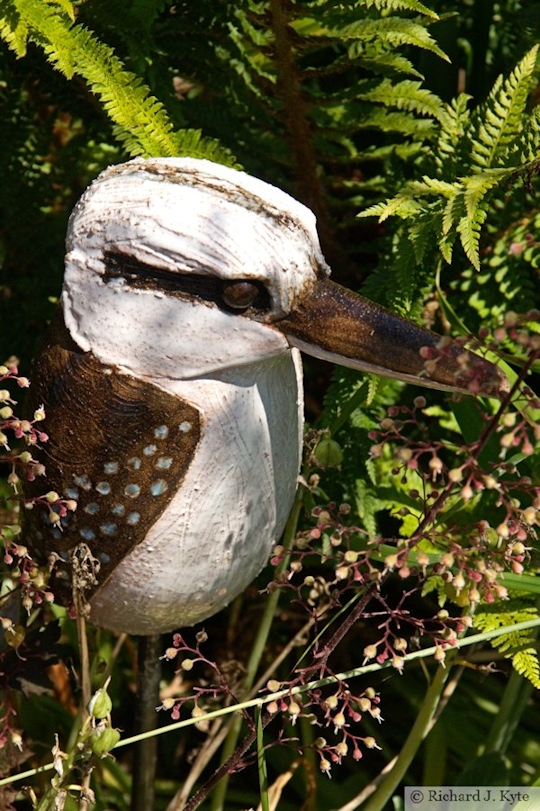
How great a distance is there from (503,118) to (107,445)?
0.76 meters

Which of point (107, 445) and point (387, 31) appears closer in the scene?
point (107, 445)

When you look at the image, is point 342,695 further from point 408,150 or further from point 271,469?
point 408,150

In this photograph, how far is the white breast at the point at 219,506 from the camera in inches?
41.1

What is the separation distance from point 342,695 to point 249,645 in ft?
2.80

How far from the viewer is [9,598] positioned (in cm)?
121

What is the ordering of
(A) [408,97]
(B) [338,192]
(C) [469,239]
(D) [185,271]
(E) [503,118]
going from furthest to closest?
(B) [338,192]
(A) [408,97]
(E) [503,118]
(C) [469,239]
(D) [185,271]

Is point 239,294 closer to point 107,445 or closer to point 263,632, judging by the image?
point 107,445

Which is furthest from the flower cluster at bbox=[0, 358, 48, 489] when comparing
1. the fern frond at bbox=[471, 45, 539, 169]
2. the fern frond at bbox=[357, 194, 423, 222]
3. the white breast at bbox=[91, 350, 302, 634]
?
the fern frond at bbox=[471, 45, 539, 169]

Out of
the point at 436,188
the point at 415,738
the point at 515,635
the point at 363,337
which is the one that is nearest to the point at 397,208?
the point at 436,188

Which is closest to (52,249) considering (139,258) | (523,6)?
(139,258)

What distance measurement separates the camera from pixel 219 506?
107cm

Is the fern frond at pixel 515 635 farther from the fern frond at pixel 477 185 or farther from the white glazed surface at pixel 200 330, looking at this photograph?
the fern frond at pixel 477 185

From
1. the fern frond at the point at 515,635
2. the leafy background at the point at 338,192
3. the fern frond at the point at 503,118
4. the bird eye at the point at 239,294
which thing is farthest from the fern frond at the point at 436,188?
the fern frond at the point at 515,635

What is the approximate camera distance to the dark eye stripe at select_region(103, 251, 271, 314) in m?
1.00
